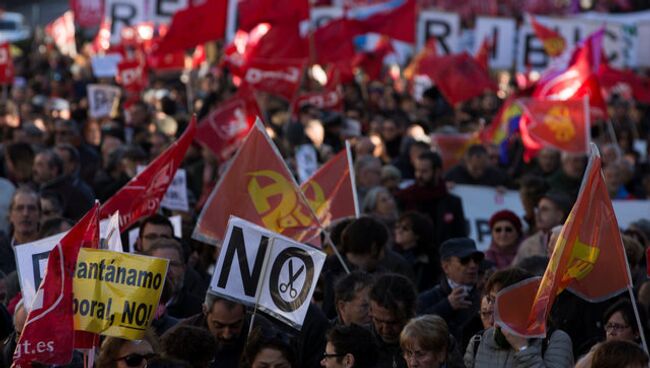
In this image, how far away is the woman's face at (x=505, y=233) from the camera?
34.7 ft

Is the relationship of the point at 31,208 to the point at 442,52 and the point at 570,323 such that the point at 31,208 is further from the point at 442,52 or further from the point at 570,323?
the point at 442,52

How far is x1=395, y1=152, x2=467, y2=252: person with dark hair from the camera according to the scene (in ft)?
40.5

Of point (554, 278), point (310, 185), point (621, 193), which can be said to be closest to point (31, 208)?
point (310, 185)

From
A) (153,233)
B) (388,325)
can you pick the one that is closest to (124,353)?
(388,325)

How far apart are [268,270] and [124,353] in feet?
4.01

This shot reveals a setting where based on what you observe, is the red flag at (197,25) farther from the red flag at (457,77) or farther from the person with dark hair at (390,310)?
the person with dark hair at (390,310)

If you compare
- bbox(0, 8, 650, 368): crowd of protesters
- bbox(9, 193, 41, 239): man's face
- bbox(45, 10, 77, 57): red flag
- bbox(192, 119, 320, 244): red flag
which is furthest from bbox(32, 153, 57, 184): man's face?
bbox(45, 10, 77, 57): red flag

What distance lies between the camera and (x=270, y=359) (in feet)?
22.9

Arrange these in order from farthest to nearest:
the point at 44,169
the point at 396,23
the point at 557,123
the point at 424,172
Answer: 1. the point at 396,23
2. the point at 557,123
3. the point at 424,172
4. the point at 44,169

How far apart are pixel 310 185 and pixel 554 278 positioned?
4.12 metres

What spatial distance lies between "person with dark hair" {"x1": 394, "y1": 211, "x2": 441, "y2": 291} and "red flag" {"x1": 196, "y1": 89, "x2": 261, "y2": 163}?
355 centimetres

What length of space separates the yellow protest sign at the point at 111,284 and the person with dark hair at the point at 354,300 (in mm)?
1248

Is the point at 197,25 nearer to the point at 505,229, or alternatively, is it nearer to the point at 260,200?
the point at 505,229

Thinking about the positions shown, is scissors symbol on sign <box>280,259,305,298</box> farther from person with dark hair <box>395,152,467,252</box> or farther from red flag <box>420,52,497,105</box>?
red flag <box>420,52,497,105</box>
